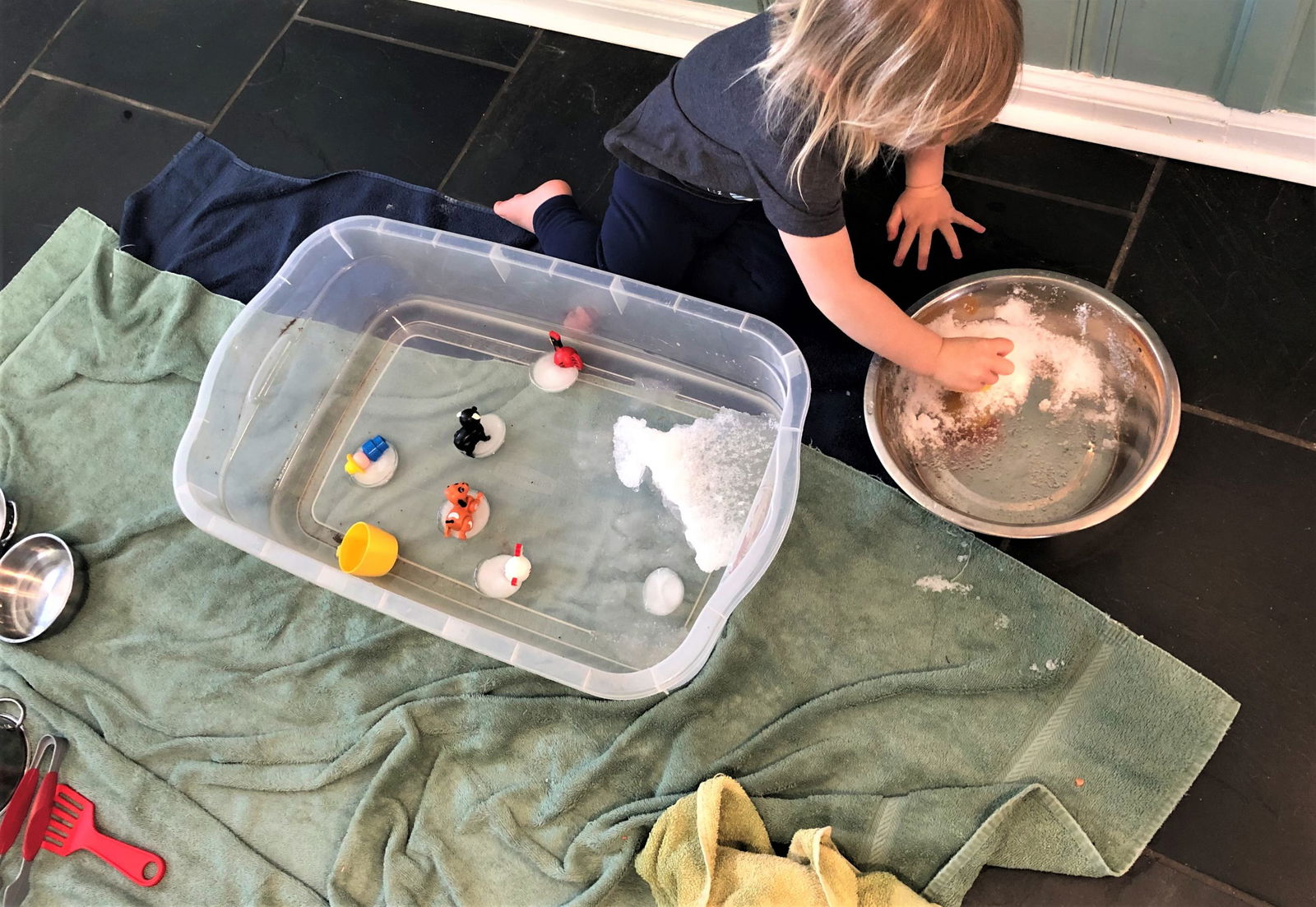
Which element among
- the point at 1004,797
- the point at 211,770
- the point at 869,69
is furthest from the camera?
the point at 211,770

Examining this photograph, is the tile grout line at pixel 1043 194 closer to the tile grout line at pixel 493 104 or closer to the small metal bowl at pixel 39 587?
the tile grout line at pixel 493 104

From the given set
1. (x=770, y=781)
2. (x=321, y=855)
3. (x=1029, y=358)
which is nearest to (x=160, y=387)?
(x=321, y=855)

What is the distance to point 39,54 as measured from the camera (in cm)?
154

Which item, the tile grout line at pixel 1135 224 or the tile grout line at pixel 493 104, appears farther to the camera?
the tile grout line at pixel 493 104

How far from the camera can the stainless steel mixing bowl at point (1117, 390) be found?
0.90 metres

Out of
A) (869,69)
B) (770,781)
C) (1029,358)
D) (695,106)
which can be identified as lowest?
(770,781)

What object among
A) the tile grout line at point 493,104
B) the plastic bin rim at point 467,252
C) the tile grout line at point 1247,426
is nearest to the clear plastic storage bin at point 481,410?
the plastic bin rim at point 467,252

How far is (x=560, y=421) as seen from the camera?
115cm

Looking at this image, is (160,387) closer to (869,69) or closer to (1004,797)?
(869,69)

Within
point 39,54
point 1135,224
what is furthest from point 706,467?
point 39,54

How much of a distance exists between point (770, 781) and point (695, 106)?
0.67 meters

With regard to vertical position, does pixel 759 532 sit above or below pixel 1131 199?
below

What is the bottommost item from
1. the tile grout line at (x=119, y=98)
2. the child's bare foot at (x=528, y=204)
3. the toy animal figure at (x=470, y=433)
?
the toy animal figure at (x=470, y=433)

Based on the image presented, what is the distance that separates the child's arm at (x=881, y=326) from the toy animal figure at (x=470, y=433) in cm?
43
